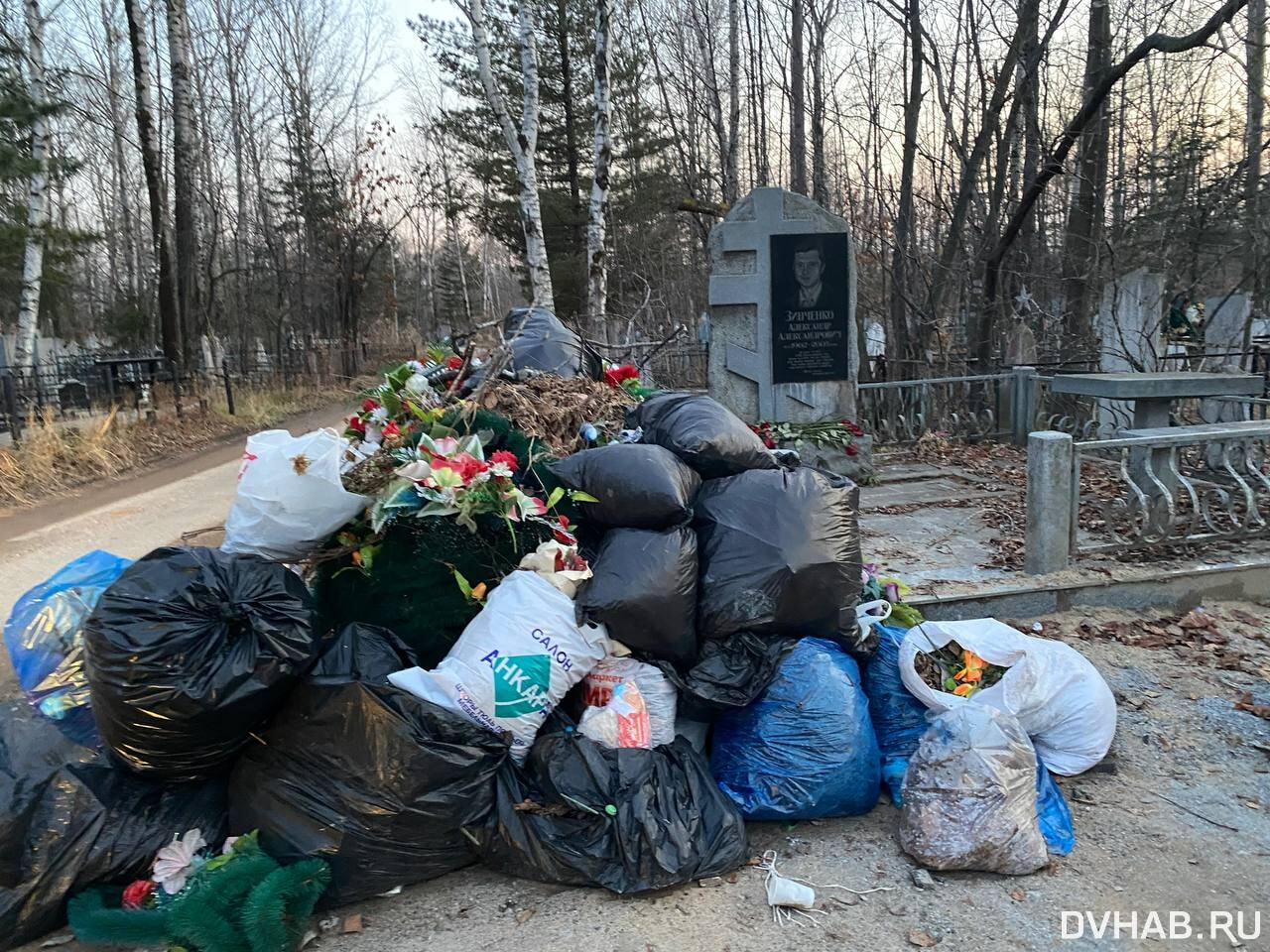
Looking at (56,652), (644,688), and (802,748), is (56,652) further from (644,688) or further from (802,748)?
(802,748)

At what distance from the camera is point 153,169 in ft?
41.4

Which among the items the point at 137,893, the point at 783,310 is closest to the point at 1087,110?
the point at 783,310

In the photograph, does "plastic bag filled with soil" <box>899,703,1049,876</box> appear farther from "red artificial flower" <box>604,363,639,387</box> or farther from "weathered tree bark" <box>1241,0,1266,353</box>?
"weathered tree bark" <box>1241,0,1266,353</box>

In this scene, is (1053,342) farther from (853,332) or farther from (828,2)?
(828,2)

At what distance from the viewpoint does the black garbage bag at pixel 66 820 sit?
2.14m

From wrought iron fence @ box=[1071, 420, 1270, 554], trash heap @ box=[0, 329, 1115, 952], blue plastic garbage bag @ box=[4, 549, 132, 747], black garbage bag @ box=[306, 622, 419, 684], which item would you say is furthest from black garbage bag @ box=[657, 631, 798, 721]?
wrought iron fence @ box=[1071, 420, 1270, 554]

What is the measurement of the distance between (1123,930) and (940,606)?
190cm

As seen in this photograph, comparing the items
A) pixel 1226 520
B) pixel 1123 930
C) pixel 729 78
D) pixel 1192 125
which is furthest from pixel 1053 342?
pixel 1123 930

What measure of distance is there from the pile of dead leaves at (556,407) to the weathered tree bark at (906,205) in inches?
299

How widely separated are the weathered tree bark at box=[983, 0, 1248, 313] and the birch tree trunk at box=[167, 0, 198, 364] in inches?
455

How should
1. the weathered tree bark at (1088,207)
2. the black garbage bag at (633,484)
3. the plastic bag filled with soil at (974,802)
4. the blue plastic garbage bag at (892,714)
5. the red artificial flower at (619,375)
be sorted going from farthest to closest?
the weathered tree bark at (1088,207)
the red artificial flower at (619,375)
the black garbage bag at (633,484)
the blue plastic garbage bag at (892,714)
the plastic bag filled with soil at (974,802)

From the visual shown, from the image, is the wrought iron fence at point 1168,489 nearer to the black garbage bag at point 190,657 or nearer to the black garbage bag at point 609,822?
the black garbage bag at point 609,822

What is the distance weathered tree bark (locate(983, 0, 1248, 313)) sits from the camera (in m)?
7.34

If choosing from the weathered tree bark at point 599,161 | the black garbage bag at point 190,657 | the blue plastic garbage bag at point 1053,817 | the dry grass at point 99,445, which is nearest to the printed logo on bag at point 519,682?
the black garbage bag at point 190,657
